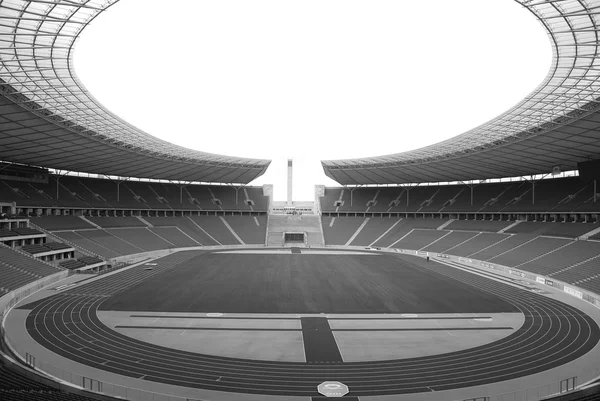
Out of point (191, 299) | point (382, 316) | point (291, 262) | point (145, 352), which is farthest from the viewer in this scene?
point (291, 262)

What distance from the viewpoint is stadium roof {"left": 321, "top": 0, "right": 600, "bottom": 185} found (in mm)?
19375

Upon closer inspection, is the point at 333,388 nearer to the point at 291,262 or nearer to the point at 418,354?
the point at 418,354

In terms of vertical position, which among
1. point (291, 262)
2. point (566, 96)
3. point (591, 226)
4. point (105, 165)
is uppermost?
point (566, 96)

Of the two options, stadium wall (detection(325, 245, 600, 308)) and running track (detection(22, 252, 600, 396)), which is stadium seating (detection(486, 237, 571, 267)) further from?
running track (detection(22, 252, 600, 396))

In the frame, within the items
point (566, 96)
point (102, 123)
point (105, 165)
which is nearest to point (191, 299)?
point (102, 123)

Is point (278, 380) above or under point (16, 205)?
under

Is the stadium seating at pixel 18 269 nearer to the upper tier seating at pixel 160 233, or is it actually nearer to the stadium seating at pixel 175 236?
the upper tier seating at pixel 160 233

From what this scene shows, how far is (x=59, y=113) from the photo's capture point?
3116 centimetres

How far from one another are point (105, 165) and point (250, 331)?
1647 inches

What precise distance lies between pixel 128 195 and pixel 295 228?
95.2ft

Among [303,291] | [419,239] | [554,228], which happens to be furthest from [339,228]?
[303,291]

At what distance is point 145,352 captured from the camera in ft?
55.4

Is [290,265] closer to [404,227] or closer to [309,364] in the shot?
[309,364]

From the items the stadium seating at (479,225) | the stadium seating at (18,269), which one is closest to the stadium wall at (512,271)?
the stadium seating at (479,225)
